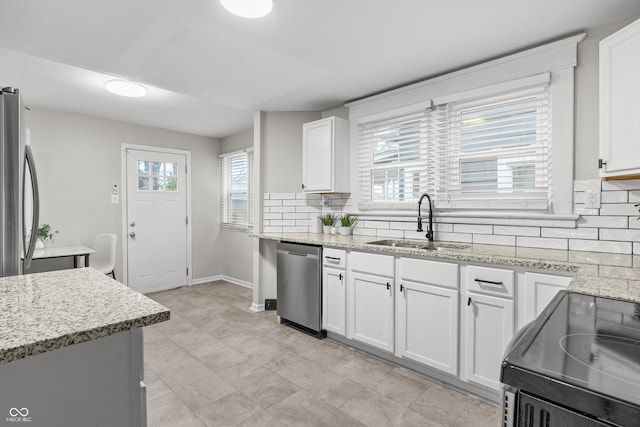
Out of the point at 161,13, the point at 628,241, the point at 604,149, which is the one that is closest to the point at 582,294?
the point at 604,149

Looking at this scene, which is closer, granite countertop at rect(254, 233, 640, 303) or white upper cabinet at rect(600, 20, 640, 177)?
granite countertop at rect(254, 233, 640, 303)

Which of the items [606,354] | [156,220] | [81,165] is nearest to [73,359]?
[606,354]

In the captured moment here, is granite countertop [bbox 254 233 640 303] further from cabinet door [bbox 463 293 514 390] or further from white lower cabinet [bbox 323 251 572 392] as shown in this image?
cabinet door [bbox 463 293 514 390]

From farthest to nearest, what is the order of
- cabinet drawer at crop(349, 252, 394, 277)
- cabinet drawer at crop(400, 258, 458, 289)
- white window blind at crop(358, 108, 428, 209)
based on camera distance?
white window blind at crop(358, 108, 428, 209)
cabinet drawer at crop(349, 252, 394, 277)
cabinet drawer at crop(400, 258, 458, 289)

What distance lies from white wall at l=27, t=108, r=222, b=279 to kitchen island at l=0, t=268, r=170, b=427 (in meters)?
3.69

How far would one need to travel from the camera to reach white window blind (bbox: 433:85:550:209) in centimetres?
233

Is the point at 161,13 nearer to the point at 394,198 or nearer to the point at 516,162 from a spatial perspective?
the point at 394,198

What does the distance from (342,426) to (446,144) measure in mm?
2230

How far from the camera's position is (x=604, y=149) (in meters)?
1.82

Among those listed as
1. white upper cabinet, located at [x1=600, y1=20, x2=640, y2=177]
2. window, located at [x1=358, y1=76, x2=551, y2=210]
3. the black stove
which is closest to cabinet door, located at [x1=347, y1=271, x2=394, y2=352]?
window, located at [x1=358, y1=76, x2=551, y2=210]

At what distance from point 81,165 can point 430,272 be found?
4.30 m

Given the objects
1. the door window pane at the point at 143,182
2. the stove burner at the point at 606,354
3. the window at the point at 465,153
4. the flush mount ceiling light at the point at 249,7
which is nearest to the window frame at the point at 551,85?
the window at the point at 465,153

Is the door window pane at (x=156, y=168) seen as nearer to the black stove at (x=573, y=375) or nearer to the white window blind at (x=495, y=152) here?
the white window blind at (x=495, y=152)

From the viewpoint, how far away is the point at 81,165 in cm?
411
